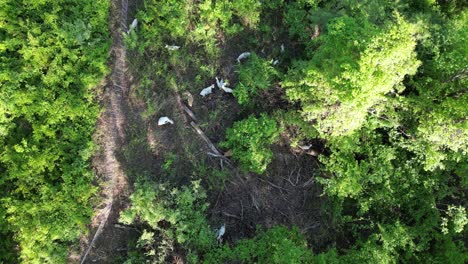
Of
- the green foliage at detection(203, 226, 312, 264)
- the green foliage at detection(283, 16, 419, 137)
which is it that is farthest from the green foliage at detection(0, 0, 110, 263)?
the green foliage at detection(283, 16, 419, 137)

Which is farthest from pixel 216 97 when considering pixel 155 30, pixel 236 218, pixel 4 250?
pixel 4 250

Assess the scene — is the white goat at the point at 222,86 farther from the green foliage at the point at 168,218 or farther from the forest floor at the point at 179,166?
the green foliage at the point at 168,218

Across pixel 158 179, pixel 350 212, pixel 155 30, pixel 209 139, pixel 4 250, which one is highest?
pixel 155 30

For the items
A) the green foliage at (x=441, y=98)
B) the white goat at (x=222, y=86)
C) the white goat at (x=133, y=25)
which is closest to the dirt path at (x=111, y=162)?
the white goat at (x=133, y=25)

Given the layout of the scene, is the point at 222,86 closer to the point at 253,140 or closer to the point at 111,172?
the point at 253,140

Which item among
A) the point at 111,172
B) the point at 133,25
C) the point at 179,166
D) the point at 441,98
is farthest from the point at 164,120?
the point at 441,98

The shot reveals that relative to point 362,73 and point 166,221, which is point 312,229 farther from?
point 362,73
